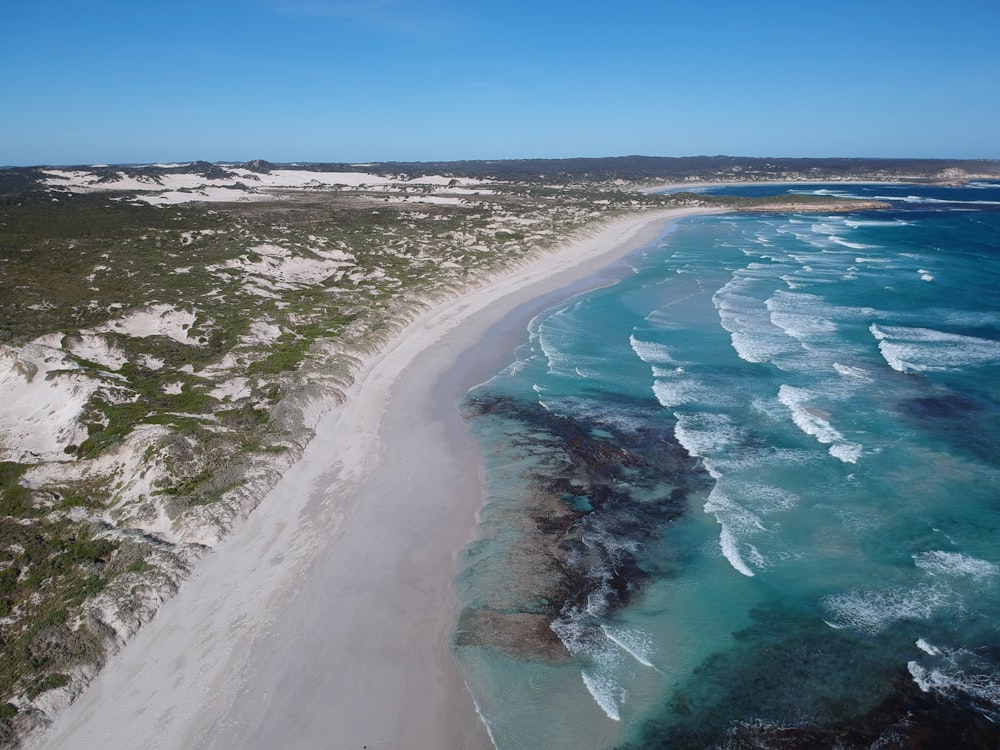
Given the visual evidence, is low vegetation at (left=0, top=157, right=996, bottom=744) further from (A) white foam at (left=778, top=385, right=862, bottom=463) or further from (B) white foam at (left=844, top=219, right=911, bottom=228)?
(B) white foam at (left=844, top=219, right=911, bottom=228)

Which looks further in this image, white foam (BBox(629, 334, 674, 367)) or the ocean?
white foam (BBox(629, 334, 674, 367))

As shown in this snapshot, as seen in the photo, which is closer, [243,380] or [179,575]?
[179,575]

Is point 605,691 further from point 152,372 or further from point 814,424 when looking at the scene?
point 152,372

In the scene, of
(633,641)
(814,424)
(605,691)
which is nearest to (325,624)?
(605,691)

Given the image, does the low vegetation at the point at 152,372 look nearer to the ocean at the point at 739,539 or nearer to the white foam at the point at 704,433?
the ocean at the point at 739,539

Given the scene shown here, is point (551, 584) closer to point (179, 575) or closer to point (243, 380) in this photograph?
point (179, 575)

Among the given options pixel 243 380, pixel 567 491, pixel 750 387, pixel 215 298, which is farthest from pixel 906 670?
pixel 215 298

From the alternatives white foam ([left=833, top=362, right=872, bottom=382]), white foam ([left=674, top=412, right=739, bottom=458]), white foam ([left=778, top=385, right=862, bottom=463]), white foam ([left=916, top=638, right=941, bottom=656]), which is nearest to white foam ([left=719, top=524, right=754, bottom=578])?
white foam ([left=916, top=638, right=941, bottom=656])
